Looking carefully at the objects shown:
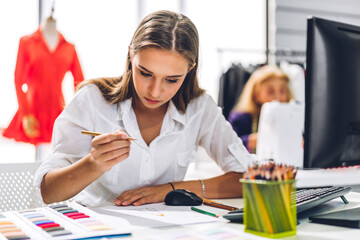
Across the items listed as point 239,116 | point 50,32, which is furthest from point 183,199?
point 239,116

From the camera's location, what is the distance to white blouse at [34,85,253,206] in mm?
1233

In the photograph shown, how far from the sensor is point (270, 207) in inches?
27.9

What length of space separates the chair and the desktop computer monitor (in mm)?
859

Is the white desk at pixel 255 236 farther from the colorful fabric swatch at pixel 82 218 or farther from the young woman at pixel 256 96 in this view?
the young woman at pixel 256 96

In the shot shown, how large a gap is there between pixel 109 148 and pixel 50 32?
210cm

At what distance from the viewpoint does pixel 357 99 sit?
3.22 ft

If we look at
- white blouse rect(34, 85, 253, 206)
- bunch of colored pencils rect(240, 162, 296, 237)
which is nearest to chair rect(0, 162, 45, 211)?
white blouse rect(34, 85, 253, 206)

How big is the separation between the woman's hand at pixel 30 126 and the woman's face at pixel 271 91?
1698 millimetres

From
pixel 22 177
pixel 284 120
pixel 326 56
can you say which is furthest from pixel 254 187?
pixel 284 120

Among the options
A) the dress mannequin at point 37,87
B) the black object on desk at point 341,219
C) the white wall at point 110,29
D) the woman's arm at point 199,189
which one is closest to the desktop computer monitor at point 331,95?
the black object on desk at point 341,219

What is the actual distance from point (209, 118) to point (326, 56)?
59 centimetres

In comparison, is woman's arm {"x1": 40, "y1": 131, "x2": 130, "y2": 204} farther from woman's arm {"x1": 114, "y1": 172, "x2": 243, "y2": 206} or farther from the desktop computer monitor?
the desktop computer monitor

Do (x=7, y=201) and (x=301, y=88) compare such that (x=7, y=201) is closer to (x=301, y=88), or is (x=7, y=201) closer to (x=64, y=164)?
(x=64, y=164)

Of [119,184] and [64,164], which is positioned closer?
[64,164]
